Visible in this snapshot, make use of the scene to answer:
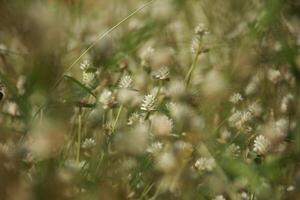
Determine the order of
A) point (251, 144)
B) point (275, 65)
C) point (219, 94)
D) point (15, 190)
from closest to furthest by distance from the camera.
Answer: point (15, 190) → point (219, 94) → point (251, 144) → point (275, 65)

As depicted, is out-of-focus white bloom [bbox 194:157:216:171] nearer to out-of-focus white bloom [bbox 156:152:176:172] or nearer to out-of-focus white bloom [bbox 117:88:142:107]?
out-of-focus white bloom [bbox 156:152:176:172]

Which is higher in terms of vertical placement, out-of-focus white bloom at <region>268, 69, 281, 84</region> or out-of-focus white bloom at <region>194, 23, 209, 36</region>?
out-of-focus white bloom at <region>194, 23, 209, 36</region>

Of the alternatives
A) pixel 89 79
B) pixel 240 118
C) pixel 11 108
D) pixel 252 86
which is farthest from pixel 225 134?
pixel 11 108

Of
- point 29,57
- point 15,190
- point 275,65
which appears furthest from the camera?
point 275,65

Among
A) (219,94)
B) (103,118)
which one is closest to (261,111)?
(219,94)

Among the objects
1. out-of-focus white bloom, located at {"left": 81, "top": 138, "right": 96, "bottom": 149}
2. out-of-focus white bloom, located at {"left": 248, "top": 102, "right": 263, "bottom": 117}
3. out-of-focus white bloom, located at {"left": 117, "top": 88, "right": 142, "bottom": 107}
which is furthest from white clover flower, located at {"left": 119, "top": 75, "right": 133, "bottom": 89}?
out-of-focus white bloom, located at {"left": 248, "top": 102, "right": 263, "bottom": 117}

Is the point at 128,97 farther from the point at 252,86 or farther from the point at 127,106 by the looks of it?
the point at 252,86

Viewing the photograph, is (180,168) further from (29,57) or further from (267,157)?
(29,57)
